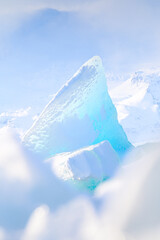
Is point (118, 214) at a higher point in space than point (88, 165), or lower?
lower

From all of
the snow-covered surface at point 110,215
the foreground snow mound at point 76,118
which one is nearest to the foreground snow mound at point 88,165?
the snow-covered surface at point 110,215

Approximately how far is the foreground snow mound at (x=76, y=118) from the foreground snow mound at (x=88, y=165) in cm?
161

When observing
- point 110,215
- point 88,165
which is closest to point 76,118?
point 88,165

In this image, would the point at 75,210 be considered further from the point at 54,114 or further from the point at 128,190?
the point at 54,114

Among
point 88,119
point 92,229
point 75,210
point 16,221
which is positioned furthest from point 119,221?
point 88,119

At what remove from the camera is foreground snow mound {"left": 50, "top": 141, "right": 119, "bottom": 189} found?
9438mm

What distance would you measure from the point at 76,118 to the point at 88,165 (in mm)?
3344

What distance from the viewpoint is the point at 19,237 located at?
8.18 meters

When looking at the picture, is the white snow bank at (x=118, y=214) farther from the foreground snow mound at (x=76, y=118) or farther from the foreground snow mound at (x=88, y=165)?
the foreground snow mound at (x=76, y=118)

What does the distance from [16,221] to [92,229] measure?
2491mm

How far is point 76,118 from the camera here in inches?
489

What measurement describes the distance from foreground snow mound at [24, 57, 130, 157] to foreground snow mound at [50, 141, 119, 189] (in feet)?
5.27

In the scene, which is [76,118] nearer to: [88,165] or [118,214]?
[88,165]

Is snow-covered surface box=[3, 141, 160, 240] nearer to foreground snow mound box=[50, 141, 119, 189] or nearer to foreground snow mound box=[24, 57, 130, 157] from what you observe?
foreground snow mound box=[50, 141, 119, 189]
